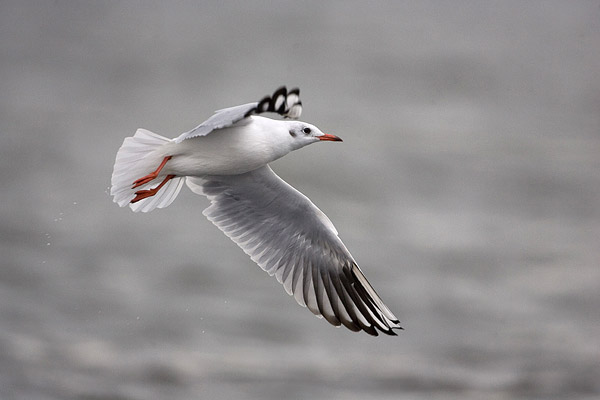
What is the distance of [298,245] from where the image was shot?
479 centimetres

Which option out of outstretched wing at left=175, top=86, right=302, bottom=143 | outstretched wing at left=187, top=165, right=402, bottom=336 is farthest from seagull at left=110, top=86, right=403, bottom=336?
outstretched wing at left=175, top=86, right=302, bottom=143

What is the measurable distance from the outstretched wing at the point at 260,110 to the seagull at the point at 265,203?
0.27 meters

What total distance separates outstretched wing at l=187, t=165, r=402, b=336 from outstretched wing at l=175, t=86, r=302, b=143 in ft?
2.75

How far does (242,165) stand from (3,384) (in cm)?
484

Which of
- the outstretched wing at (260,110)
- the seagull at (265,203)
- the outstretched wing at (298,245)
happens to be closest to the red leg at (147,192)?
the seagull at (265,203)

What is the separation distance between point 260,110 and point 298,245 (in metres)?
1.62

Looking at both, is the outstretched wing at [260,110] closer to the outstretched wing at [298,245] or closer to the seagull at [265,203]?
the seagull at [265,203]

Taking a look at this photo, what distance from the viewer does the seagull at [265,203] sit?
4066 millimetres

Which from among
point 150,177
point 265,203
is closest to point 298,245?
point 265,203

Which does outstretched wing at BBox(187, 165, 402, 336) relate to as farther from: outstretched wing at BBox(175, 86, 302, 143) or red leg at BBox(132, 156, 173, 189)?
outstretched wing at BBox(175, 86, 302, 143)

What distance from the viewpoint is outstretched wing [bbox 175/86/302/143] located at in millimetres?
3295

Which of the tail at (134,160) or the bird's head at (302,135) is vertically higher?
the bird's head at (302,135)

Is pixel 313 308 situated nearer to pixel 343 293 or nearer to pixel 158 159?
pixel 343 293

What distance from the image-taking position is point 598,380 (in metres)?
8.70
